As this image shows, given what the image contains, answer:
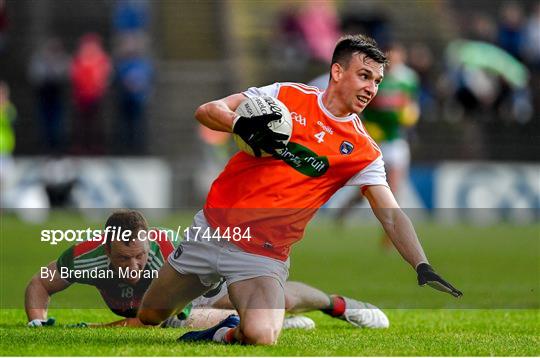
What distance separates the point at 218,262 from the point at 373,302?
357cm

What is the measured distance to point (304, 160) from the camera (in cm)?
755

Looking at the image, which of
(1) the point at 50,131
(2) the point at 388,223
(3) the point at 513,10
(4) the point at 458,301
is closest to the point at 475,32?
(3) the point at 513,10

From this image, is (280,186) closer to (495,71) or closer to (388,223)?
(388,223)

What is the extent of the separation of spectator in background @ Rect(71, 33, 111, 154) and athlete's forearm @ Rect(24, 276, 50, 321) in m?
16.4

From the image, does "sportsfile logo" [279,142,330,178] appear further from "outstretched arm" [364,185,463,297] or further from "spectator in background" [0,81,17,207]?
"spectator in background" [0,81,17,207]

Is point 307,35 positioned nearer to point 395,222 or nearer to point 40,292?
point 40,292

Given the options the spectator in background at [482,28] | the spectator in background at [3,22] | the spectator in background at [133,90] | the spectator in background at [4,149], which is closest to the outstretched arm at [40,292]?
the spectator in background at [4,149]

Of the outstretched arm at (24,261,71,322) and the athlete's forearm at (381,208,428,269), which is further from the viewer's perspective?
the outstretched arm at (24,261,71,322)

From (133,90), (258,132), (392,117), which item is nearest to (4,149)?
(133,90)

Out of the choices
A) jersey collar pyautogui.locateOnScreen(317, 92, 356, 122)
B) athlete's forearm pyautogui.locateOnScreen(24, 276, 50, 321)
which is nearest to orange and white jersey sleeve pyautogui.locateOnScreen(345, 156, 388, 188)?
jersey collar pyautogui.locateOnScreen(317, 92, 356, 122)

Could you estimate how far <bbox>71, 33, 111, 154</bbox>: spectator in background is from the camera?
24766mm

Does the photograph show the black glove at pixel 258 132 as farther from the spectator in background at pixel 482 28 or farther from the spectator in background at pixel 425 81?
the spectator in background at pixel 482 28

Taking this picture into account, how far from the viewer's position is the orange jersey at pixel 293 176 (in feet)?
24.8

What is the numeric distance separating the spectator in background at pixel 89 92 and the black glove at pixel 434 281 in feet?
59.1
